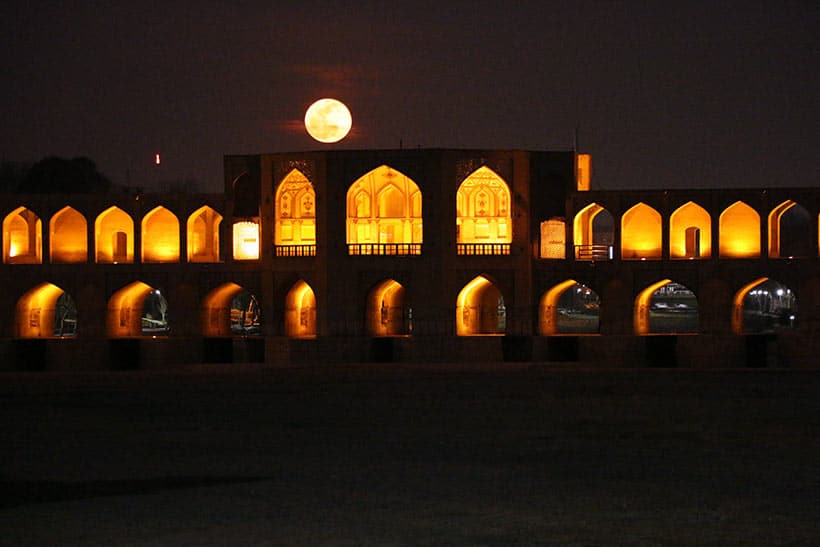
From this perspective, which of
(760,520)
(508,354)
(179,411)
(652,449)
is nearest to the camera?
(760,520)

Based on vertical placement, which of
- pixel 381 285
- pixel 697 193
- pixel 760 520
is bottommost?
pixel 760 520

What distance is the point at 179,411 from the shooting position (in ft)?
60.6

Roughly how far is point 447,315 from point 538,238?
2818 mm

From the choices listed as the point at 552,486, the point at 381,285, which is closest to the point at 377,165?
the point at 381,285

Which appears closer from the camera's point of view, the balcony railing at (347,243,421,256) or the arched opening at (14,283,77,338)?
the balcony railing at (347,243,421,256)

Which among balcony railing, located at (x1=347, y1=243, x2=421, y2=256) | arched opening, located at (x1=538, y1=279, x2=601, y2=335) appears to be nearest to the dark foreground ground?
balcony railing, located at (x1=347, y1=243, x2=421, y2=256)

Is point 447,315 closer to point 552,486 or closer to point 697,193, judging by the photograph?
point 697,193

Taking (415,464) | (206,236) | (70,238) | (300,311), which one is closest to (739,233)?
(300,311)

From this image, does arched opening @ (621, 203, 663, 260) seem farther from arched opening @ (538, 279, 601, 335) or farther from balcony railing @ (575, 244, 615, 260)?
arched opening @ (538, 279, 601, 335)

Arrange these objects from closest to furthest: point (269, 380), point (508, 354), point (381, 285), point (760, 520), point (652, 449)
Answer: point (760, 520)
point (652, 449)
point (269, 380)
point (508, 354)
point (381, 285)

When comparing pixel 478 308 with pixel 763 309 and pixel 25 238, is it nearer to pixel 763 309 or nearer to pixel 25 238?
pixel 25 238

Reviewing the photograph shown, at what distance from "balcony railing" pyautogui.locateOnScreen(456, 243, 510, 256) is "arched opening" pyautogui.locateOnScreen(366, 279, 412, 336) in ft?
5.79

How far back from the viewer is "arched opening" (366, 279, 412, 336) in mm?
31337

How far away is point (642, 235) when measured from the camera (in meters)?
32.1
